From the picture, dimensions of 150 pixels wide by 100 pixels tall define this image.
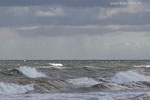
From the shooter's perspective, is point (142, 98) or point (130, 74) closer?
point (142, 98)

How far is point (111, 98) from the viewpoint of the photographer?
907 inches

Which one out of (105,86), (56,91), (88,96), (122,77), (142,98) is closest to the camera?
→ (142,98)

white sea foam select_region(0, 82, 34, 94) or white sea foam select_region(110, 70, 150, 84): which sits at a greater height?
white sea foam select_region(0, 82, 34, 94)

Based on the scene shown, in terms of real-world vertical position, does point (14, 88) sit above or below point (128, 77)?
above

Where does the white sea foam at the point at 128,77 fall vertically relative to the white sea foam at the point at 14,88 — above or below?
below

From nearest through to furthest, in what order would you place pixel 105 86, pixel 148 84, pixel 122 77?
pixel 105 86
pixel 148 84
pixel 122 77

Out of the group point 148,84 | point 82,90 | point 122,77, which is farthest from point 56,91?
point 122,77

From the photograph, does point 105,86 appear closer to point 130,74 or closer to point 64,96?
point 64,96

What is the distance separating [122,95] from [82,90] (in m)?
4.46

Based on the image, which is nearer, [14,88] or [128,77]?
[14,88]

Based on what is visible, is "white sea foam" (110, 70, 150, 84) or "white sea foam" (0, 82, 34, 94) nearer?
"white sea foam" (0, 82, 34, 94)

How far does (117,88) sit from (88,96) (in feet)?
19.9

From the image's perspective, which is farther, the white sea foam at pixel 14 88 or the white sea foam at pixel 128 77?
the white sea foam at pixel 128 77

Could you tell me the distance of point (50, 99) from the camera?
2305 cm
